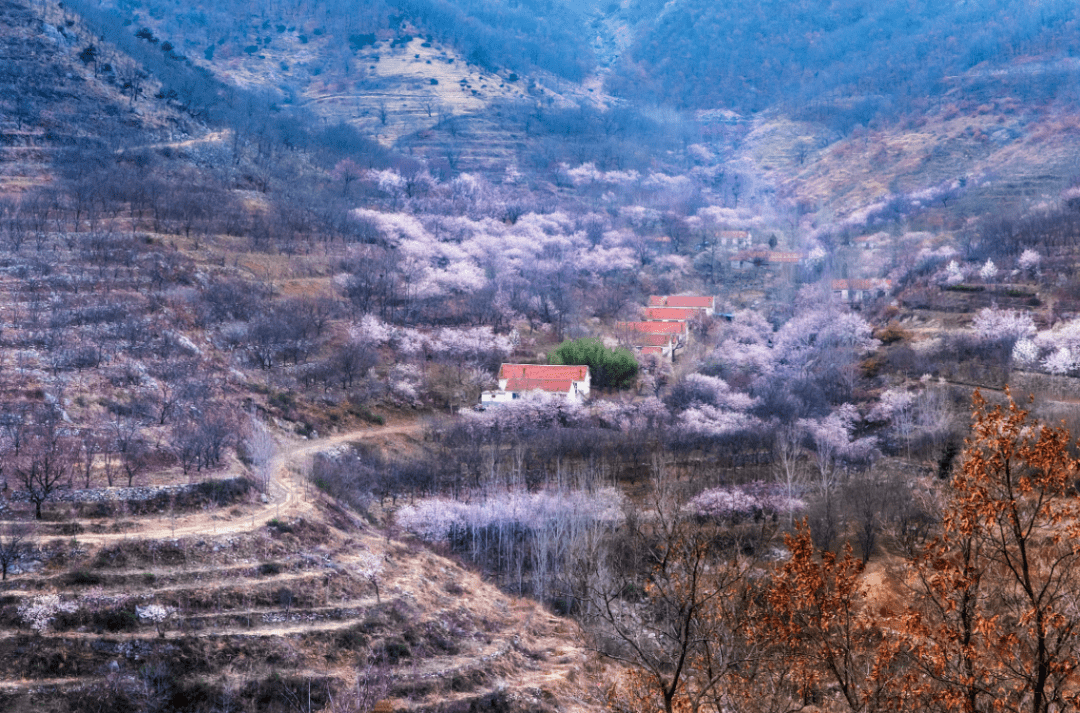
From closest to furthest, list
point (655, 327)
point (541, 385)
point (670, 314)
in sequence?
point (541, 385) < point (655, 327) < point (670, 314)

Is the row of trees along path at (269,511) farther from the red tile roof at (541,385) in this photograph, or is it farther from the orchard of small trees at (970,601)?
the orchard of small trees at (970,601)

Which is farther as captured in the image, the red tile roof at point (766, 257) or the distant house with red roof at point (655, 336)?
the red tile roof at point (766, 257)

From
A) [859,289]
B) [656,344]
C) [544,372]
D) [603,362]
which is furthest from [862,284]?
[544,372]

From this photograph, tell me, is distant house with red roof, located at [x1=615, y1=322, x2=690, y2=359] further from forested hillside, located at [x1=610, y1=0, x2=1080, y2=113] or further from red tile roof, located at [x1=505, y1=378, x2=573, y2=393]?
forested hillside, located at [x1=610, y1=0, x2=1080, y2=113]

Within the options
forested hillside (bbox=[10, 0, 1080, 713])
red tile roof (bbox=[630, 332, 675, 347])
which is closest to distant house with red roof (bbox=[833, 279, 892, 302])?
forested hillside (bbox=[10, 0, 1080, 713])

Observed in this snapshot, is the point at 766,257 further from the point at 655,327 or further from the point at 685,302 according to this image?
the point at 655,327

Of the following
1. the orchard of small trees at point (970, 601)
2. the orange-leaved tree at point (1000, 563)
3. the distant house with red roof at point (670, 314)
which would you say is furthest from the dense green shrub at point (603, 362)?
the orange-leaved tree at point (1000, 563)
